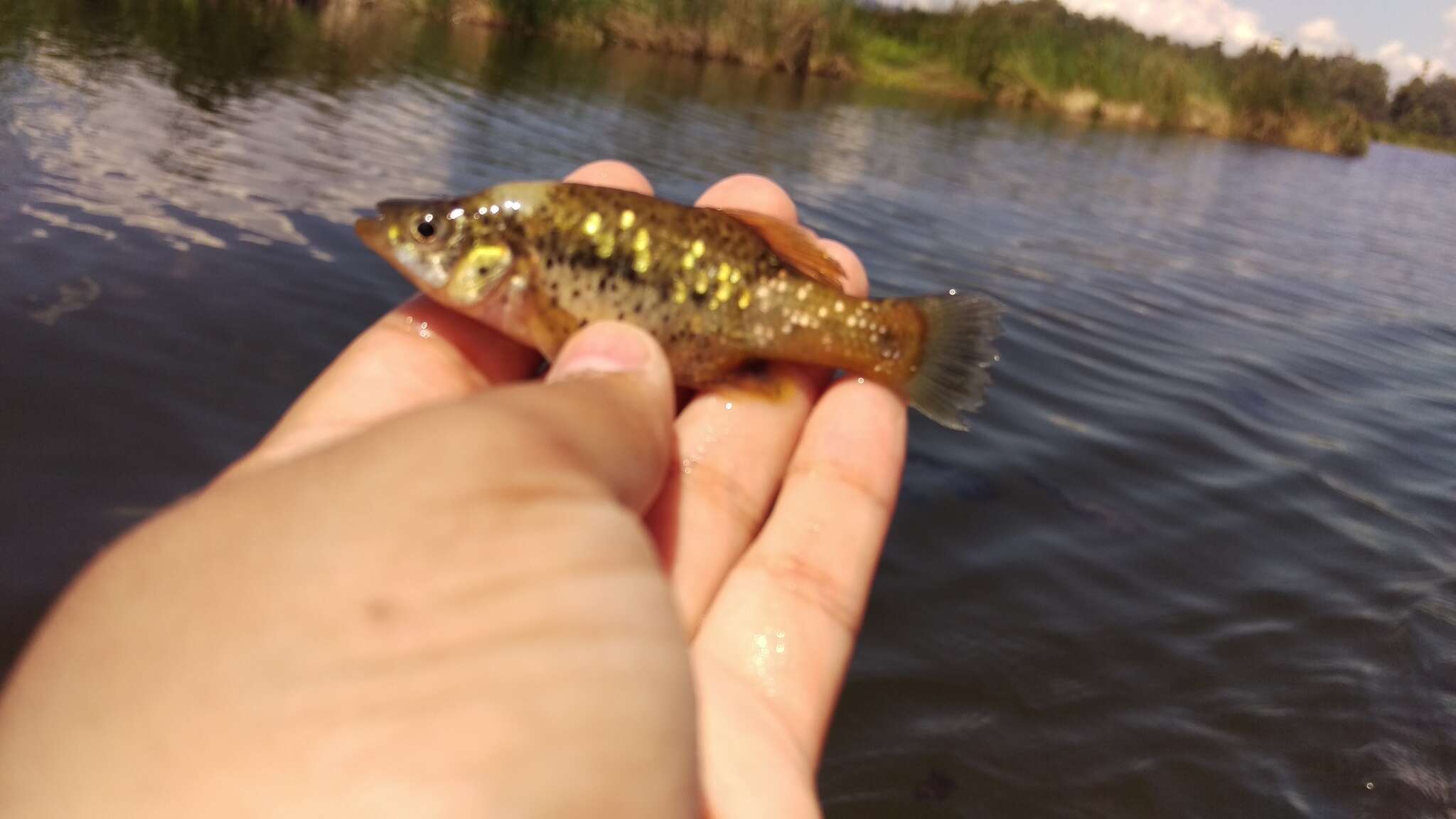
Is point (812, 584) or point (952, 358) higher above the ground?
point (952, 358)

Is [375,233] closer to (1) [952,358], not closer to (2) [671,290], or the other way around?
(2) [671,290]

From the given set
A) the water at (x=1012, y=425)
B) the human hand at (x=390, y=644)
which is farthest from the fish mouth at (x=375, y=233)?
the water at (x=1012, y=425)

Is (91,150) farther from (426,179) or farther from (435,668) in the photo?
(435,668)

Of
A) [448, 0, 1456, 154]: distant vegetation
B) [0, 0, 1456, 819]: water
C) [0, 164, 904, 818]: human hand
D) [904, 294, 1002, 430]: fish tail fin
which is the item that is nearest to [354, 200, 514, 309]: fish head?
[0, 164, 904, 818]: human hand

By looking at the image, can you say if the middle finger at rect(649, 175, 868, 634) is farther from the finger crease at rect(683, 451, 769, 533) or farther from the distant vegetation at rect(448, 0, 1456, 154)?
the distant vegetation at rect(448, 0, 1456, 154)

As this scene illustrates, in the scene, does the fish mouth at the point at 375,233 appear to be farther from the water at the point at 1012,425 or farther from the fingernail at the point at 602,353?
the water at the point at 1012,425

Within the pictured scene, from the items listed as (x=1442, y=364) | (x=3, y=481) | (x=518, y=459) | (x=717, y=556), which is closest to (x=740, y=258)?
(x=717, y=556)

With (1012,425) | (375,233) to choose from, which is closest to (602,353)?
(375,233)
